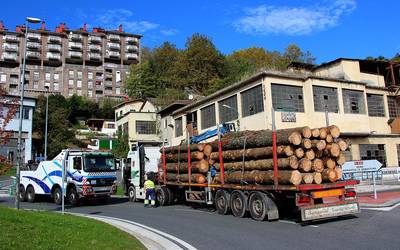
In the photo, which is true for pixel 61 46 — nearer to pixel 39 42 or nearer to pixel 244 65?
pixel 39 42

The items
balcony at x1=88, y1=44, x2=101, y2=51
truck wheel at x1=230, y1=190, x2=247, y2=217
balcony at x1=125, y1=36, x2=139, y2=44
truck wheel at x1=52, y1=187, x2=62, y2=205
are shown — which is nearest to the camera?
truck wheel at x1=230, y1=190, x2=247, y2=217

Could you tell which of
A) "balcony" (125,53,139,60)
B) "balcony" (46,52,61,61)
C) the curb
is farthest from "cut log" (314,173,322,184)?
"balcony" (125,53,139,60)

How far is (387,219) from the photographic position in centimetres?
1180

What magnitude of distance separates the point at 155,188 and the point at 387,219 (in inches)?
440

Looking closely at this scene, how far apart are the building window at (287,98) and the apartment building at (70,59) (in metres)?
85.7

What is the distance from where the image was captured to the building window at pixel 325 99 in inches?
1201

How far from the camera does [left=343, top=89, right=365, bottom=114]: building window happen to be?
1275 inches

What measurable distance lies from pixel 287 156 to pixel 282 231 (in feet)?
8.18

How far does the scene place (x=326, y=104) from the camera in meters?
31.0

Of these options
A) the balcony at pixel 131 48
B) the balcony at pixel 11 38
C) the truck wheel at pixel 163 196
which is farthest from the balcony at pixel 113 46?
the truck wheel at pixel 163 196

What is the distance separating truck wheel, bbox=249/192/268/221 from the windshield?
9819 mm

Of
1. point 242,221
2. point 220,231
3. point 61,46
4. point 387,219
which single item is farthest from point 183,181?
point 61,46

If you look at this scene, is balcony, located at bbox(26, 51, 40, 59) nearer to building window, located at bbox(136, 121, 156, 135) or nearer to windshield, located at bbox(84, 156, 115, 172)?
building window, located at bbox(136, 121, 156, 135)

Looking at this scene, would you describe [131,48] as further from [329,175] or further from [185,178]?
[329,175]
